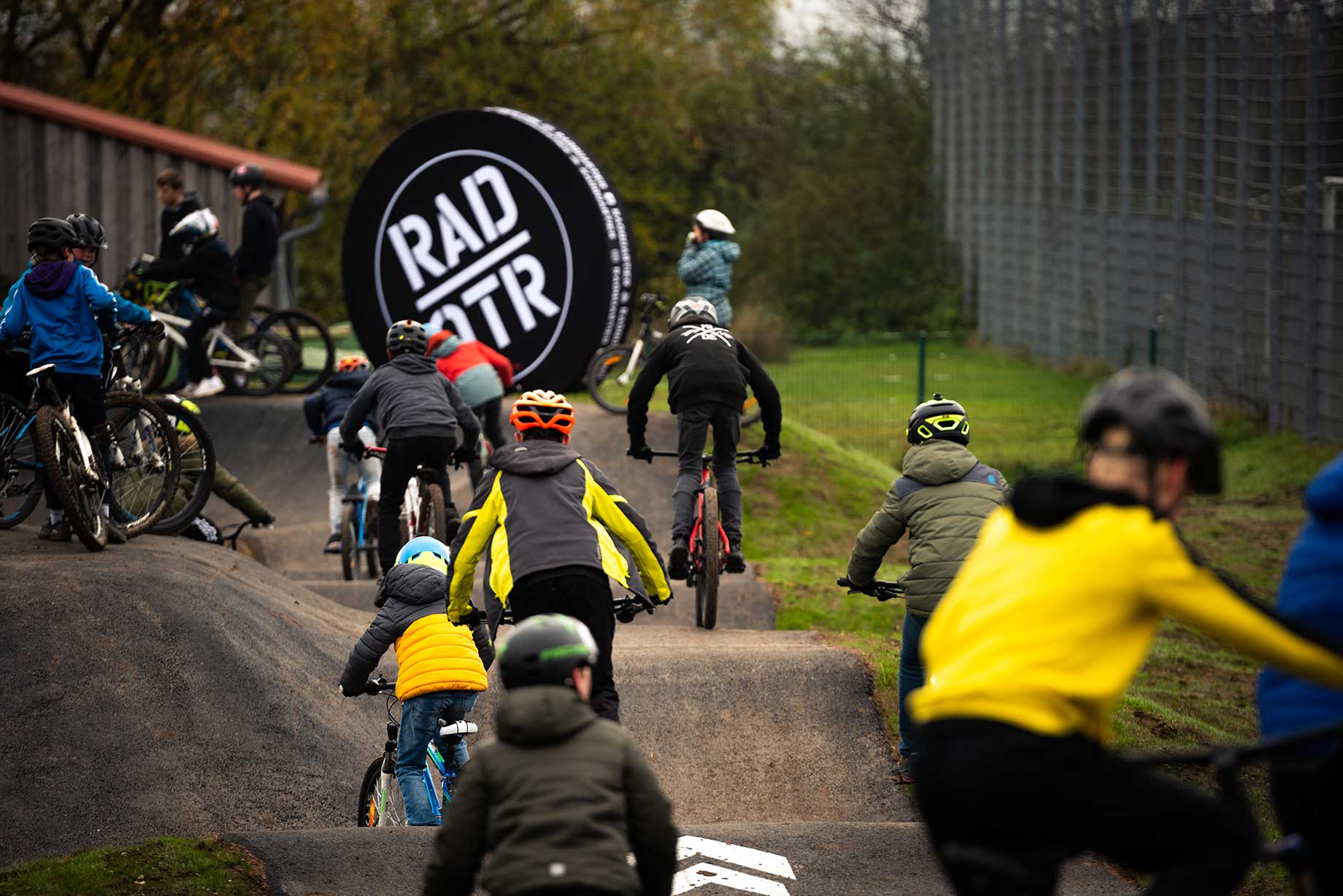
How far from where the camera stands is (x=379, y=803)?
289 inches

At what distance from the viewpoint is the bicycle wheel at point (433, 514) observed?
1094cm

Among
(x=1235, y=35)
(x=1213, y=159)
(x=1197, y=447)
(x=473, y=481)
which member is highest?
(x=1235, y=35)

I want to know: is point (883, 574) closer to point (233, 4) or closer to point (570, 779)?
point (570, 779)

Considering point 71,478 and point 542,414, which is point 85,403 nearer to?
point 71,478

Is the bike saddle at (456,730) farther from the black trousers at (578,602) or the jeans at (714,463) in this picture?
the jeans at (714,463)

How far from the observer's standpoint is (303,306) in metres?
35.4

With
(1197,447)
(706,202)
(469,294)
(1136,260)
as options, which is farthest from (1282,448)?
(706,202)

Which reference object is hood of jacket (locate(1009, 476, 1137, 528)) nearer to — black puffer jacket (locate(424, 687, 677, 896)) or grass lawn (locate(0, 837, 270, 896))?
black puffer jacket (locate(424, 687, 677, 896))

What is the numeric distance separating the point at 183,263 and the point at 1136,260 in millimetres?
16099

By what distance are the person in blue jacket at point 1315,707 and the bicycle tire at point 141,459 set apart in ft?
26.0

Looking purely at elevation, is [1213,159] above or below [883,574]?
above

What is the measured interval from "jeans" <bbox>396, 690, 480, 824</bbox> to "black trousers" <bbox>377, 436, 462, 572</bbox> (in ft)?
11.6

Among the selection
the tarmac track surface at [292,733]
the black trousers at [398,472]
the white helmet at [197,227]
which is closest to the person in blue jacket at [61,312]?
the tarmac track surface at [292,733]

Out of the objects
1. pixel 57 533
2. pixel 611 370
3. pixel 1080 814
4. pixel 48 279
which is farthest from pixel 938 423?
pixel 611 370
